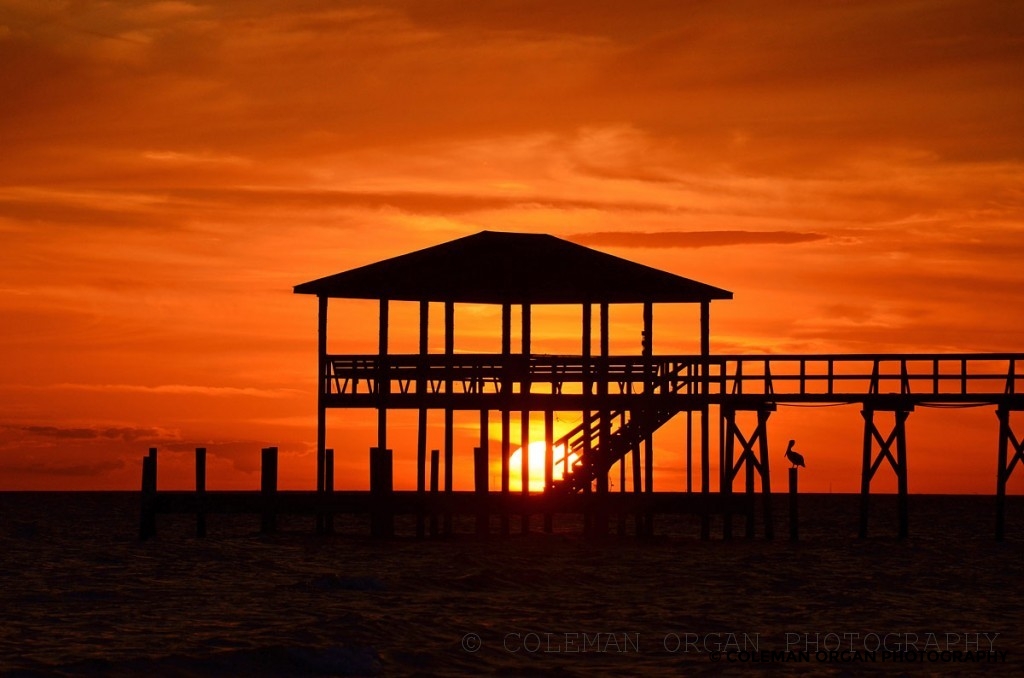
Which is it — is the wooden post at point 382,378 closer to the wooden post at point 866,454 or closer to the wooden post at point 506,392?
the wooden post at point 506,392

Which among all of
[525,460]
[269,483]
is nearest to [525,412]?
[525,460]

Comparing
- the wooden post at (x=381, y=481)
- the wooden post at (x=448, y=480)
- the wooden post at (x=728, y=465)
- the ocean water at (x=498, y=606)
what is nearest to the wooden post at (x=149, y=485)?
the ocean water at (x=498, y=606)

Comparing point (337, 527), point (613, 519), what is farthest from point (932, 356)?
point (337, 527)

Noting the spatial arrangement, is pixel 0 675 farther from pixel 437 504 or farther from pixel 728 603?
pixel 437 504

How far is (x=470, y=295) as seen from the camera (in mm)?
42531

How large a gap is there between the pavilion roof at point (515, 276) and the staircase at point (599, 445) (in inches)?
103

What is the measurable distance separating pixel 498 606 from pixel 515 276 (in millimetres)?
10180

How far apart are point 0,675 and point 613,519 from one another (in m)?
52.6

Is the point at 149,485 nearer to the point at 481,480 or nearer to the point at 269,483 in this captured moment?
the point at 269,483

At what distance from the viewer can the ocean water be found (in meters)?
24.6

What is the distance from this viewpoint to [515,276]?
3912 cm

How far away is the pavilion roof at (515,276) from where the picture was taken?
39156 millimetres

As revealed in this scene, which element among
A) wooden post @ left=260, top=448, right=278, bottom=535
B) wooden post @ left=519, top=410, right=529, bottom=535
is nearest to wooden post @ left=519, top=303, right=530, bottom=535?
wooden post @ left=519, top=410, right=529, bottom=535

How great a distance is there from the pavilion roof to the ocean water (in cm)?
652
